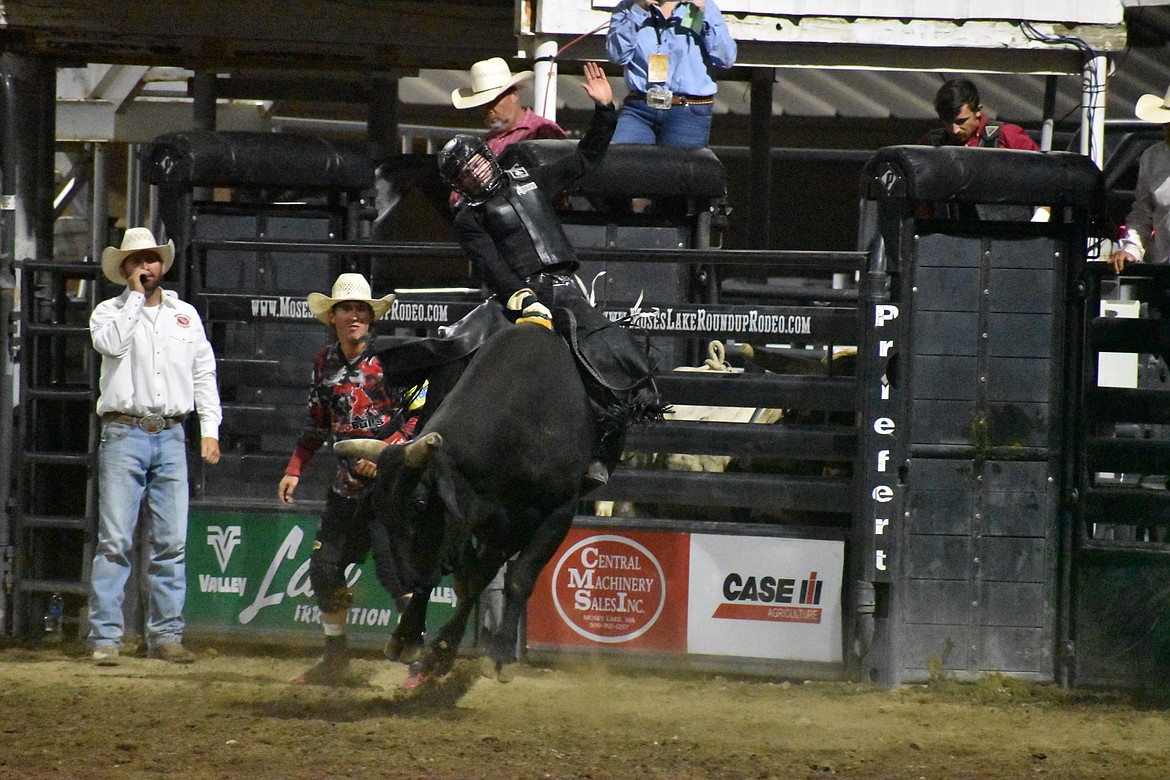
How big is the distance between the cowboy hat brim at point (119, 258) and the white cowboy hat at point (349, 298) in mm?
1164

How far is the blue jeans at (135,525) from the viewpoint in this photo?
8078 millimetres

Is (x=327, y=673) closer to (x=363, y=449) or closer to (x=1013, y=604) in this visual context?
(x=363, y=449)

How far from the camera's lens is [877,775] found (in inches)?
224

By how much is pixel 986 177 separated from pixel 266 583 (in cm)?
456

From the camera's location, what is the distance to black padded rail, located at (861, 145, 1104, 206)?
760 centimetres

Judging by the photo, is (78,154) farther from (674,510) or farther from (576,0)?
(674,510)

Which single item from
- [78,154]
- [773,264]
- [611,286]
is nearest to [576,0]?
[611,286]

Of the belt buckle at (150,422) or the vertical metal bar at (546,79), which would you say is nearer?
the belt buckle at (150,422)

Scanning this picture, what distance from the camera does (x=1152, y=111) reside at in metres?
8.19

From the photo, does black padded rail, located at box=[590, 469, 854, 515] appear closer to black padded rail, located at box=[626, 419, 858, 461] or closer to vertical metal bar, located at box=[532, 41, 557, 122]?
black padded rail, located at box=[626, 419, 858, 461]

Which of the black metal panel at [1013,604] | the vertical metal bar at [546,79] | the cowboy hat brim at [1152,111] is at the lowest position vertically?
the black metal panel at [1013,604]

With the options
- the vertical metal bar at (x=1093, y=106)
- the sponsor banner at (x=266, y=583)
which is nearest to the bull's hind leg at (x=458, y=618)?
the sponsor banner at (x=266, y=583)

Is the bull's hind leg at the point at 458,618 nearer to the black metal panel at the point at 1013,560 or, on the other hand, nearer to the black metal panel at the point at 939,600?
the black metal panel at the point at 939,600

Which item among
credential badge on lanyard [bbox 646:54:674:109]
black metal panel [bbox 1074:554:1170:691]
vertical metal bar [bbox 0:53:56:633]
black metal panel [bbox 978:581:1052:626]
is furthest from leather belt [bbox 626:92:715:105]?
vertical metal bar [bbox 0:53:56:633]
